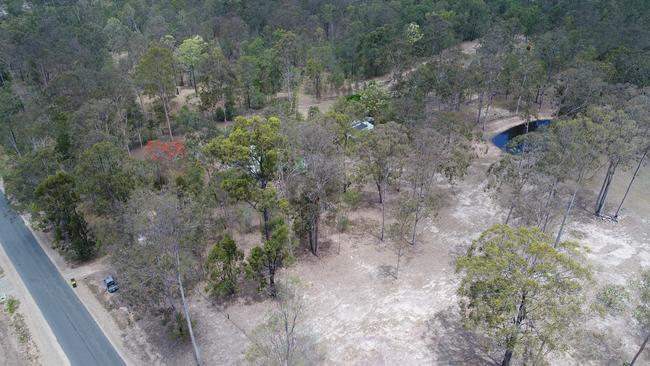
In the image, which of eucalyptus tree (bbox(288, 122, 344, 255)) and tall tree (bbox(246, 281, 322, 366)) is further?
eucalyptus tree (bbox(288, 122, 344, 255))

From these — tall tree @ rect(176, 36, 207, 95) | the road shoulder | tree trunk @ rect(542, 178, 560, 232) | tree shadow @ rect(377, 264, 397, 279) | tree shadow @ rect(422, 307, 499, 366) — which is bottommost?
the road shoulder

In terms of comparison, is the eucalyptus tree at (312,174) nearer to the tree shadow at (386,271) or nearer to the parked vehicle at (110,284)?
the tree shadow at (386,271)

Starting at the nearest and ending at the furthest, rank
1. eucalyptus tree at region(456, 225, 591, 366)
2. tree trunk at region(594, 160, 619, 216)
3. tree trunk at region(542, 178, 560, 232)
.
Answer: eucalyptus tree at region(456, 225, 591, 366), tree trunk at region(542, 178, 560, 232), tree trunk at region(594, 160, 619, 216)

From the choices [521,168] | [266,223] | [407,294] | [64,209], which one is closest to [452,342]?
[407,294]

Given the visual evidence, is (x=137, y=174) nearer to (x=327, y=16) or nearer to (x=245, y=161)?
(x=245, y=161)

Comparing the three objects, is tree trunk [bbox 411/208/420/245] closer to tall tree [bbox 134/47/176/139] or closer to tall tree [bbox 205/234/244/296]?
tall tree [bbox 205/234/244/296]

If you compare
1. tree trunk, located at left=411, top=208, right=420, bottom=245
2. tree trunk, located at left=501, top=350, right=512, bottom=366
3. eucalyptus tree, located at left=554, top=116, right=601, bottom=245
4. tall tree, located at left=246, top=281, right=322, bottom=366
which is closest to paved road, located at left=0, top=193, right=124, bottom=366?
tall tree, located at left=246, top=281, right=322, bottom=366

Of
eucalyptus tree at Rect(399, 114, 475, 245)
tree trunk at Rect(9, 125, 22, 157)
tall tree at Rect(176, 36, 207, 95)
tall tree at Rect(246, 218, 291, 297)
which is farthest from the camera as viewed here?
tall tree at Rect(176, 36, 207, 95)
